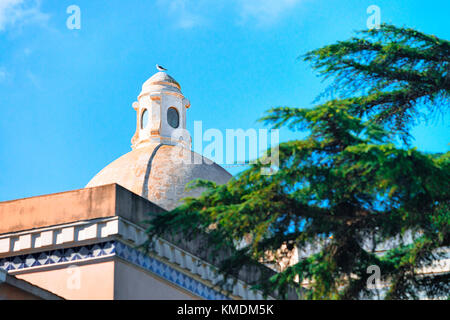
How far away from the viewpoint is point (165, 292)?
13242mm

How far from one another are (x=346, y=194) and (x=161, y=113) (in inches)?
662

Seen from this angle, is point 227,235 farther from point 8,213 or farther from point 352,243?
point 8,213

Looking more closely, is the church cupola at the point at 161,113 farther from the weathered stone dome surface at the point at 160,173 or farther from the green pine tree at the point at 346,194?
the green pine tree at the point at 346,194

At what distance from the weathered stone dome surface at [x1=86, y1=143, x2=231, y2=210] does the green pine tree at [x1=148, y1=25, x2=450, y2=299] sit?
9.60 m

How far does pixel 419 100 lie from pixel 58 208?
224 inches

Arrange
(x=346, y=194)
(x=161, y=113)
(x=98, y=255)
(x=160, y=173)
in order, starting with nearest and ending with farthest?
(x=346, y=194) < (x=98, y=255) < (x=160, y=173) < (x=161, y=113)

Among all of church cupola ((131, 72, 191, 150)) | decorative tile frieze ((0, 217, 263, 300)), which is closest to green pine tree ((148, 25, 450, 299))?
decorative tile frieze ((0, 217, 263, 300))

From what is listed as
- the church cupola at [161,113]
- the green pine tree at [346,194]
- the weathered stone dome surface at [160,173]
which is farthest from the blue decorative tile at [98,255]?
the church cupola at [161,113]

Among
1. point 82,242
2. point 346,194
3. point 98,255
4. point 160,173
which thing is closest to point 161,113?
point 160,173

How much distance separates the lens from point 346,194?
1019cm

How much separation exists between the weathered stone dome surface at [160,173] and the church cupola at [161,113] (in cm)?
171

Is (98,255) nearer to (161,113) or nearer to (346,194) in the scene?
(346,194)

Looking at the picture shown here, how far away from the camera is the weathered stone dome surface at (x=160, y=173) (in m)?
21.7

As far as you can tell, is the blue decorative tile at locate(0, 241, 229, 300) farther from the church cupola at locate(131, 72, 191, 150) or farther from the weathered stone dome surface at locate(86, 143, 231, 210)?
the church cupola at locate(131, 72, 191, 150)
